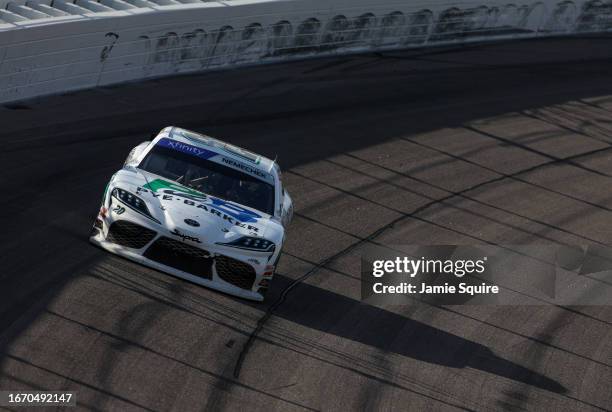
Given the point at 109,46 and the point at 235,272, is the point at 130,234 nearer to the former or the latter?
the point at 235,272

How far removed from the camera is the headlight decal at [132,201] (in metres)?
11.0

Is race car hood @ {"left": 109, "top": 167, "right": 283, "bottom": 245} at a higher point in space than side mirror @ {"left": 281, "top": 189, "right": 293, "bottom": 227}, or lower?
higher

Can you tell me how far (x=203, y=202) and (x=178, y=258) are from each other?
2.38 ft

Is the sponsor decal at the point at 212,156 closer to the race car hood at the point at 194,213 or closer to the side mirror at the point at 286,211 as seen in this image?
the side mirror at the point at 286,211

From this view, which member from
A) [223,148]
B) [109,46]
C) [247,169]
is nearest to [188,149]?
[223,148]

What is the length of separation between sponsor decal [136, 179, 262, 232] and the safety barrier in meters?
6.21

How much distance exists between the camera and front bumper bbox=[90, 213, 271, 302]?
1094cm

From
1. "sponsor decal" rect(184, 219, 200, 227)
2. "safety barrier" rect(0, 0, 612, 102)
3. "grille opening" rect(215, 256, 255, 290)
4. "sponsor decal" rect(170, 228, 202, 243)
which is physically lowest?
"safety barrier" rect(0, 0, 612, 102)

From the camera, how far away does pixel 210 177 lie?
1202 cm

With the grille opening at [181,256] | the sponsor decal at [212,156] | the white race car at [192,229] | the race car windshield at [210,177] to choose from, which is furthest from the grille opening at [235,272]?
the sponsor decal at [212,156]

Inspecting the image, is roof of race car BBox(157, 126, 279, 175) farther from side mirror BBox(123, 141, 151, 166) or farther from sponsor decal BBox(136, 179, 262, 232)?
sponsor decal BBox(136, 179, 262, 232)

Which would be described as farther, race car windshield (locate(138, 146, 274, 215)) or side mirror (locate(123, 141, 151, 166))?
side mirror (locate(123, 141, 151, 166))

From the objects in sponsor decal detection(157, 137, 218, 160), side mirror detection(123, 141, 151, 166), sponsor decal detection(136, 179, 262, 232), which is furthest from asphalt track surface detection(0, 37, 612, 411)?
sponsor decal detection(157, 137, 218, 160)

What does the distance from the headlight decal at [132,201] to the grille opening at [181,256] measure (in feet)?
0.85
